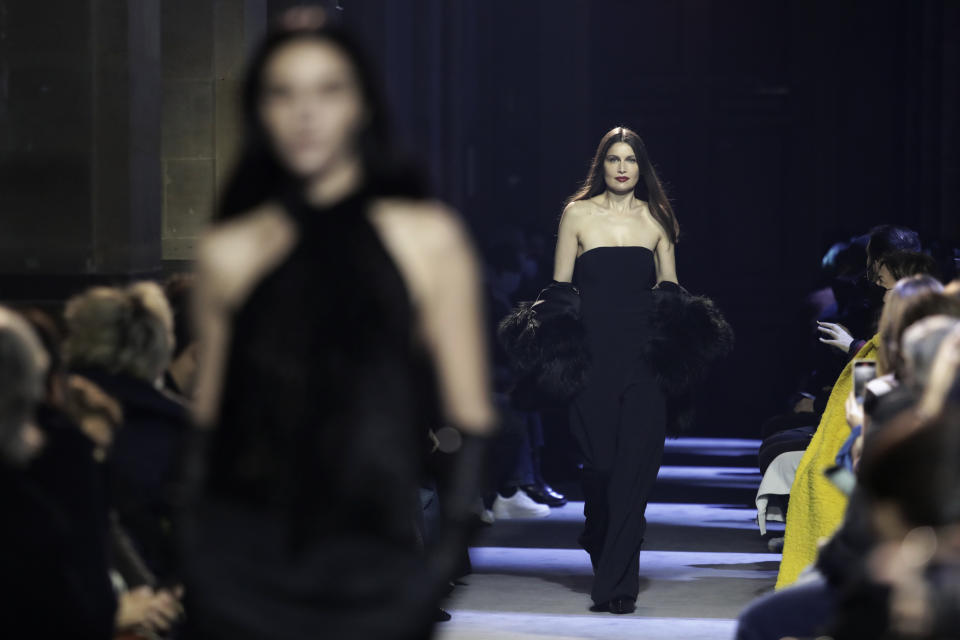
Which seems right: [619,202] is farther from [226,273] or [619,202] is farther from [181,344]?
[226,273]

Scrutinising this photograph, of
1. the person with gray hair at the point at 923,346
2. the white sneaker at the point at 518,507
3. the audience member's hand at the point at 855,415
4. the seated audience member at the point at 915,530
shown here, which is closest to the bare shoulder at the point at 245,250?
the seated audience member at the point at 915,530

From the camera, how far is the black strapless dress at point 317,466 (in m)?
2.23

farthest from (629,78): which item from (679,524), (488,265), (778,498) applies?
(778,498)

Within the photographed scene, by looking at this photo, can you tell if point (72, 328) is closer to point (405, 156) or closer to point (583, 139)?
point (405, 156)

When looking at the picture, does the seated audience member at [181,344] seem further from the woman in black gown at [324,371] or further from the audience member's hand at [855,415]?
the woman in black gown at [324,371]

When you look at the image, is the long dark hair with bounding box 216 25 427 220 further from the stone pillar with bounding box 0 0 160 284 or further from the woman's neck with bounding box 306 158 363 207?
the stone pillar with bounding box 0 0 160 284

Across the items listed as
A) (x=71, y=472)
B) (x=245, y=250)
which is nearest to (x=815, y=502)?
(x=71, y=472)

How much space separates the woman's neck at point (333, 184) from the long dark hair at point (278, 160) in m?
0.02

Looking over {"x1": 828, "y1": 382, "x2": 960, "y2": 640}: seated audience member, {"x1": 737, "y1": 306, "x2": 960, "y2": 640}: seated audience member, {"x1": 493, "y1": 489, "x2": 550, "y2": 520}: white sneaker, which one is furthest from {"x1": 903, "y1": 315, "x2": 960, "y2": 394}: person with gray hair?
{"x1": 493, "y1": 489, "x2": 550, "y2": 520}: white sneaker

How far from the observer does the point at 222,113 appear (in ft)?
28.0

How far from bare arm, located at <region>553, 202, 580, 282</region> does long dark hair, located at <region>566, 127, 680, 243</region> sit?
0.27ft

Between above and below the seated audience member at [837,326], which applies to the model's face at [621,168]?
above

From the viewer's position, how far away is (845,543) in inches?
136

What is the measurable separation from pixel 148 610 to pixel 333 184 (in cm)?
168
